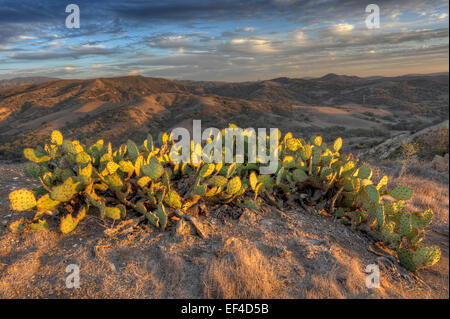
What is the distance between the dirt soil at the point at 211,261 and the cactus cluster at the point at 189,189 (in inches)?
6.8

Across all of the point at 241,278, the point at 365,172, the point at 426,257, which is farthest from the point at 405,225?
the point at 241,278

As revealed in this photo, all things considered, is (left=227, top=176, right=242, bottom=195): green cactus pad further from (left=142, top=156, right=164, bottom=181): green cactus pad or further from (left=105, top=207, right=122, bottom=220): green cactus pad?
(left=105, top=207, right=122, bottom=220): green cactus pad

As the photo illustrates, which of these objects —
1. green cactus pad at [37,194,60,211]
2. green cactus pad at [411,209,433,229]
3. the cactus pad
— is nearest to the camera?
green cactus pad at [37,194,60,211]

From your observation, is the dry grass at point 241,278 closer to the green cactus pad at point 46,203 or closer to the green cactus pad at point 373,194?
the green cactus pad at point 373,194

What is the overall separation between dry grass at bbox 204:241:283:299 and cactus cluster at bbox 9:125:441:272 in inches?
33.7

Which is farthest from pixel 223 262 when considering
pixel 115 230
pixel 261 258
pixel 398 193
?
pixel 398 193

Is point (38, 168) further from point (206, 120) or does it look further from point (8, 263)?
point (206, 120)

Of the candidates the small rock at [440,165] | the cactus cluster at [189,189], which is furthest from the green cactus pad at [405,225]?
the small rock at [440,165]

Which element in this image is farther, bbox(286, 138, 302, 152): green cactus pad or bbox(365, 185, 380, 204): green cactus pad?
bbox(286, 138, 302, 152): green cactus pad

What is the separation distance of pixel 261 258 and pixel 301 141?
2.37m

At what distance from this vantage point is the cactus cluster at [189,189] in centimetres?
302

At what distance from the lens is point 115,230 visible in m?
2.97

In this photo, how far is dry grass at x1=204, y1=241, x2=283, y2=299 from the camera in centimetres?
227

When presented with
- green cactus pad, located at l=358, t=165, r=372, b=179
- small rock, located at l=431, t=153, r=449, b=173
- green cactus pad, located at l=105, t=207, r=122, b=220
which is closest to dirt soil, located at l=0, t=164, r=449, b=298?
green cactus pad, located at l=105, t=207, r=122, b=220
